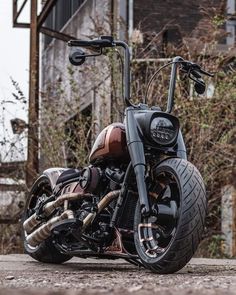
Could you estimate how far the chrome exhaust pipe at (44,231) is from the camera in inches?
230

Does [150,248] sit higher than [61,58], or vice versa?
[61,58]

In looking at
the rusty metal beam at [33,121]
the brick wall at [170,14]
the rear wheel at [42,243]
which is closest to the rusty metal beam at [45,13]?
the rusty metal beam at [33,121]

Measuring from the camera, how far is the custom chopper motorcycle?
4828 millimetres

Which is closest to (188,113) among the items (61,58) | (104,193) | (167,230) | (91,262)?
(91,262)

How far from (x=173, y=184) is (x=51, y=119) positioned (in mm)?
6125

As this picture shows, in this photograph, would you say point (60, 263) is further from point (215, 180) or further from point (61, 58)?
point (61, 58)

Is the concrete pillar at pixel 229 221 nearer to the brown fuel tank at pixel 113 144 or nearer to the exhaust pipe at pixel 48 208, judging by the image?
the exhaust pipe at pixel 48 208

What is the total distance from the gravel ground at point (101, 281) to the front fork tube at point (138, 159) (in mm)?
418

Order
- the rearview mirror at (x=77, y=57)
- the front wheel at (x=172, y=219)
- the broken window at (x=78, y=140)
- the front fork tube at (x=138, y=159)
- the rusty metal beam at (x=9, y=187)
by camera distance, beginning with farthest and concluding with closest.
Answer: the rusty metal beam at (x=9, y=187), the broken window at (x=78, y=140), the rearview mirror at (x=77, y=57), the front fork tube at (x=138, y=159), the front wheel at (x=172, y=219)

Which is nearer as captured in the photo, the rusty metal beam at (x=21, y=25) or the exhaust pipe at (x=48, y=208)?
the exhaust pipe at (x=48, y=208)

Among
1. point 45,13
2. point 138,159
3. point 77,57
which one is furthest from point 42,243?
point 45,13

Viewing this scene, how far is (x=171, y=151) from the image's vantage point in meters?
5.28

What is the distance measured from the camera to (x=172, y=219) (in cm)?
488

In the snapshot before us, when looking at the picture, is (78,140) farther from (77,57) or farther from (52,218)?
(77,57)
